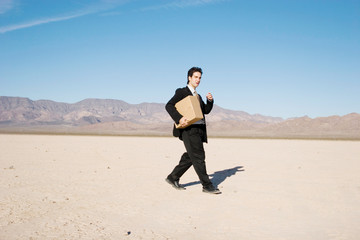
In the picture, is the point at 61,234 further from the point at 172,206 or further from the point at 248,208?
the point at 248,208

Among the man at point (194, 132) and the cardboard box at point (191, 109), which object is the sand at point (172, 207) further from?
the cardboard box at point (191, 109)

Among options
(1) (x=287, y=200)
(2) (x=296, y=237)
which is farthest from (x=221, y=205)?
(2) (x=296, y=237)

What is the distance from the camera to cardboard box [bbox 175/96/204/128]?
219 inches

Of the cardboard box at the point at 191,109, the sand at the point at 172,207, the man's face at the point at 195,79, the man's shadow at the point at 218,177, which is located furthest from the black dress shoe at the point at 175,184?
the man's face at the point at 195,79

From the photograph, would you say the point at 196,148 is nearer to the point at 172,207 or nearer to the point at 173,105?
the point at 173,105

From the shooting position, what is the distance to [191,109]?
18.3 ft

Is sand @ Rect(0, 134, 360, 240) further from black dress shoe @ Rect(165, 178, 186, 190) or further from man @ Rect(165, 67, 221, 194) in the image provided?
man @ Rect(165, 67, 221, 194)

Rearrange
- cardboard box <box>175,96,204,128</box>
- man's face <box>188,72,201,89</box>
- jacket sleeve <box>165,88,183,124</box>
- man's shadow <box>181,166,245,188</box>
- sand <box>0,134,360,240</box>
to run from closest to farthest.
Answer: sand <box>0,134,360,240</box>
cardboard box <box>175,96,204,128</box>
jacket sleeve <box>165,88,183,124</box>
man's face <box>188,72,201,89</box>
man's shadow <box>181,166,245,188</box>

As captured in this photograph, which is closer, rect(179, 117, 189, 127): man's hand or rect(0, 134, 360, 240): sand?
rect(0, 134, 360, 240): sand

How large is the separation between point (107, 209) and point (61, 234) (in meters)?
1.15

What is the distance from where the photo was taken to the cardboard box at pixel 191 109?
557 centimetres

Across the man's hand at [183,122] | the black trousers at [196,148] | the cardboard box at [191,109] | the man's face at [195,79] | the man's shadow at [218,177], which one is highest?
the man's face at [195,79]

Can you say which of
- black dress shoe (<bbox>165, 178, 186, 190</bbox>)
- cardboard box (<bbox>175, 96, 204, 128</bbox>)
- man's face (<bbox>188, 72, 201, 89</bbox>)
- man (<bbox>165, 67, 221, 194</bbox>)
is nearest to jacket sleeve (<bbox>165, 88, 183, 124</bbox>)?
man (<bbox>165, 67, 221, 194</bbox>)

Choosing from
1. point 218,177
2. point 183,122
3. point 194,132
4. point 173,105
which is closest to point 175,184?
point 194,132
